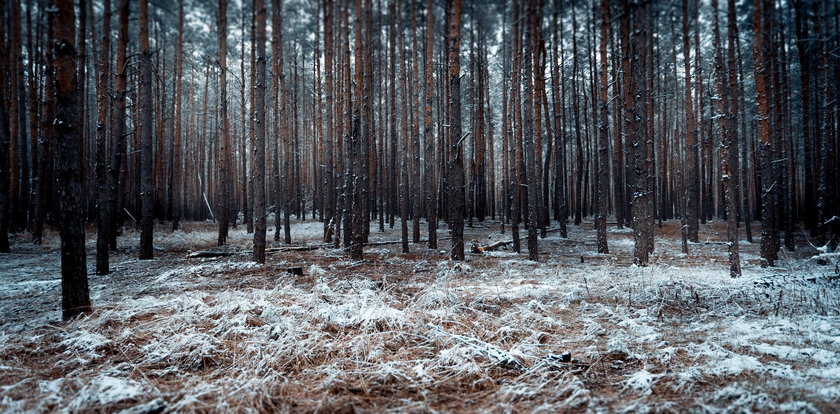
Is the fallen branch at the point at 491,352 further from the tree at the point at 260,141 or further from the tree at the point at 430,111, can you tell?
the tree at the point at 430,111

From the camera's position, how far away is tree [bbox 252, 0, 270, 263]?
8.47m

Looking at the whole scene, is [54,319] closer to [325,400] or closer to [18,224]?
[325,400]

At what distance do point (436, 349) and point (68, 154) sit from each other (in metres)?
4.35

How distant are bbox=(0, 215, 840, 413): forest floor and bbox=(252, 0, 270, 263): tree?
2811mm

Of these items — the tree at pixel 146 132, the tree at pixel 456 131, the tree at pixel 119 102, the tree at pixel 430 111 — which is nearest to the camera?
the tree at pixel 119 102

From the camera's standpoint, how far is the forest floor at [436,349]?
254 cm

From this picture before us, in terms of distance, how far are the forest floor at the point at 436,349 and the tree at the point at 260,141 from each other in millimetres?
2811

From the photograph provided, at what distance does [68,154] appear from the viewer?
4.21 metres

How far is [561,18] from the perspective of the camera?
17609 millimetres

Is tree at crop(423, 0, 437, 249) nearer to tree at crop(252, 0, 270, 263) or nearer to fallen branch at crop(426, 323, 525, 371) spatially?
tree at crop(252, 0, 270, 263)

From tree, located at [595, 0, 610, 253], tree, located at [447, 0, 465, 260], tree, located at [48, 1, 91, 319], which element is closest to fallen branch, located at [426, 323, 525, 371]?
tree, located at [48, 1, 91, 319]

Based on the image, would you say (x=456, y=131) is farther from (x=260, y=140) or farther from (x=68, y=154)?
(x=68, y=154)

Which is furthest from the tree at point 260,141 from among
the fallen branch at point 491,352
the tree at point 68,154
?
the fallen branch at point 491,352

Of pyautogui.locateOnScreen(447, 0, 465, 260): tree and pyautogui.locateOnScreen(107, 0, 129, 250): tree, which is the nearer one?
pyautogui.locateOnScreen(107, 0, 129, 250): tree
